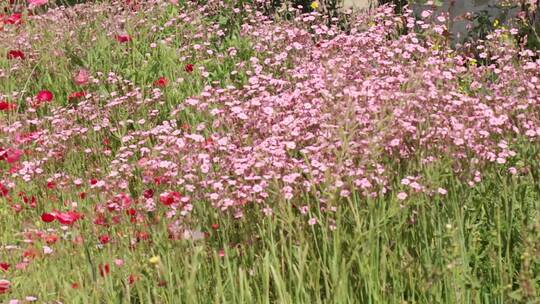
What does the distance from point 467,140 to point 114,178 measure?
226 centimetres

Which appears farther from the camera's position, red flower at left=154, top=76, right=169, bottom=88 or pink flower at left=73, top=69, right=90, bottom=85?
pink flower at left=73, top=69, right=90, bottom=85

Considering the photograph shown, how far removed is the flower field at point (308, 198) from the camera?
114 inches

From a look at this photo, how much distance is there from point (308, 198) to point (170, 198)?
71 centimetres

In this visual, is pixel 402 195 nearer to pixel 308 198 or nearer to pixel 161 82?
pixel 308 198

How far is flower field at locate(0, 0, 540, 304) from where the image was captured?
290cm

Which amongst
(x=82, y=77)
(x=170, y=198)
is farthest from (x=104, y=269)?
(x=82, y=77)

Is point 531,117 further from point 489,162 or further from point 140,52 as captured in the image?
point 140,52

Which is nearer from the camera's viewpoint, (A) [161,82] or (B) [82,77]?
(A) [161,82]

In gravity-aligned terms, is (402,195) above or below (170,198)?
above

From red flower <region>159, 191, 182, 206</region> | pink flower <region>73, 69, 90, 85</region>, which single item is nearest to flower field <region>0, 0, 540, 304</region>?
red flower <region>159, 191, 182, 206</region>

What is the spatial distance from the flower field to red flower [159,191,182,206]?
0.01 meters

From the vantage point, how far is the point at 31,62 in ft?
24.9

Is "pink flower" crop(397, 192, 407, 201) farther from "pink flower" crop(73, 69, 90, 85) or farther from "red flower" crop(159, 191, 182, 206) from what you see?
"pink flower" crop(73, 69, 90, 85)

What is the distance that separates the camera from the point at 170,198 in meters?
3.48
